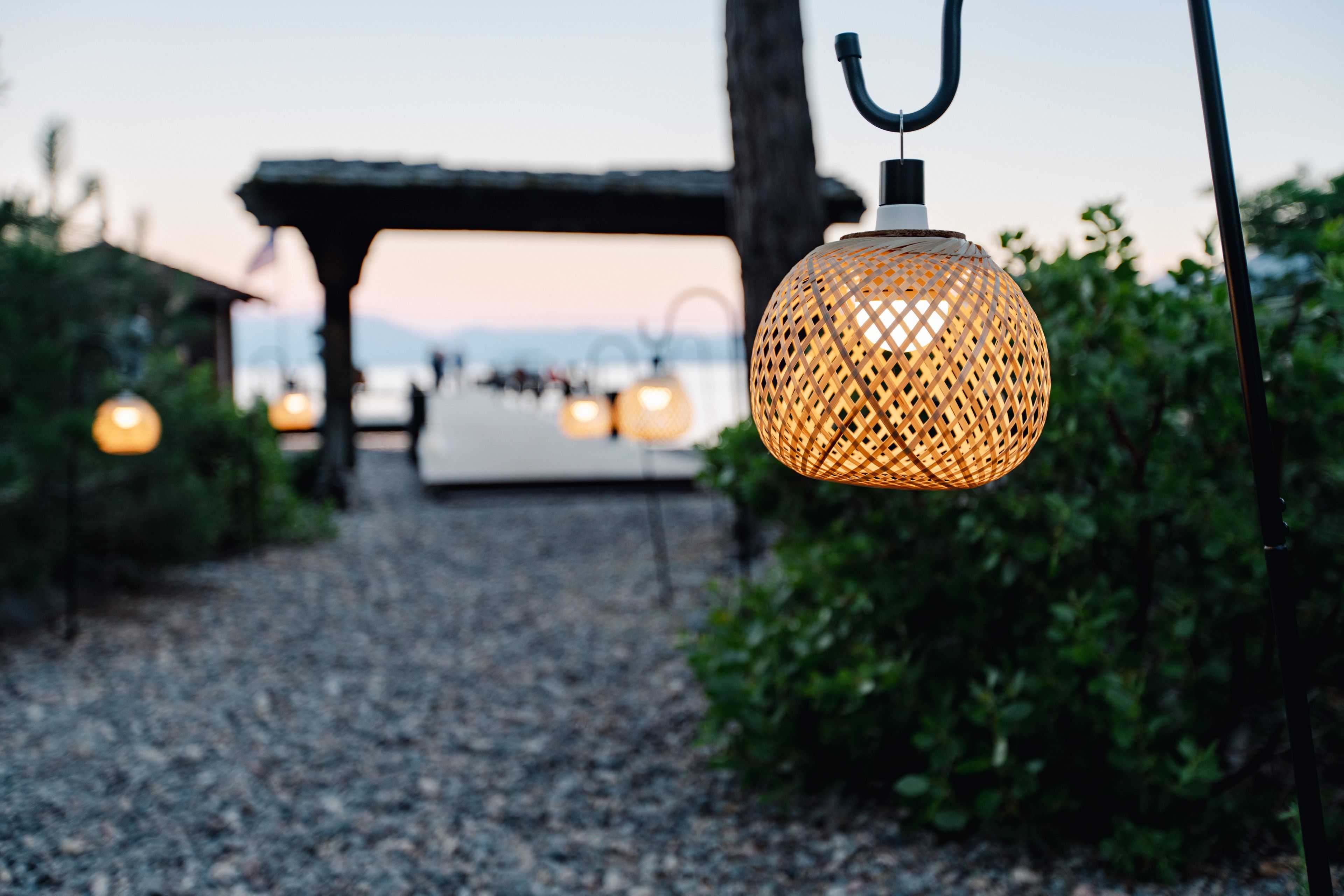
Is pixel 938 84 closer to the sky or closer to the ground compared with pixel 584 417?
closer to the sky

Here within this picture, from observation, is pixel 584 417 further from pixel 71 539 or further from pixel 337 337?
pixel 71 539

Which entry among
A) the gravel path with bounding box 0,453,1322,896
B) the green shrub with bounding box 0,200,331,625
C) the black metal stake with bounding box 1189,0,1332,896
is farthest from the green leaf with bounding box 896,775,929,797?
the green shrub with bounding box 0,200,331,625

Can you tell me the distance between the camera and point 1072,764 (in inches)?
110

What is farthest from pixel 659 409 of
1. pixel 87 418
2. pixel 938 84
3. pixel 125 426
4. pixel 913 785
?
pixel 938 84

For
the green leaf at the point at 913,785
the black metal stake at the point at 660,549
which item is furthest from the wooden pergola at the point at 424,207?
the green leaf at the point at 913,785

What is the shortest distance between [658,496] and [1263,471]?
9550mm

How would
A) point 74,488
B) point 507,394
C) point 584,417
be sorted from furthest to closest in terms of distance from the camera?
point 507,394, point 584,417, point 74,488

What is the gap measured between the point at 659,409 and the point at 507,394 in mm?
28710

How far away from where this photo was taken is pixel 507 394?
1321 inches

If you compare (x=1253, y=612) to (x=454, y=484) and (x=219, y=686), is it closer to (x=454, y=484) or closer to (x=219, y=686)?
(x=219, y=686)

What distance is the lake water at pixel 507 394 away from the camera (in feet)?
28.2

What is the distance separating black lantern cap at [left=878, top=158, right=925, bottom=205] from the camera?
130cm

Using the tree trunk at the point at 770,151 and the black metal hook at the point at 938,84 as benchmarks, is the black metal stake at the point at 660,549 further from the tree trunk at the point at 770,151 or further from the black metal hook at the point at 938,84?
the black metal hook at the point at 938,84

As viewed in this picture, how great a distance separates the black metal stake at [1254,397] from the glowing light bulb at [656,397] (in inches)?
167
